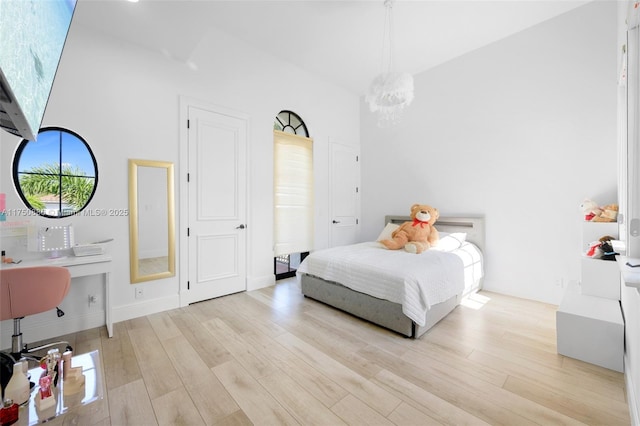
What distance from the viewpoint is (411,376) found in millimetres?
1754

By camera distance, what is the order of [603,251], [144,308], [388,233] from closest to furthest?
[603,251], [144,308], [388,233]

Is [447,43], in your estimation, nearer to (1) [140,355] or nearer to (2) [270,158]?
(2) [270,158]

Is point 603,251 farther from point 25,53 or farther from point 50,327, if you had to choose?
point 50,327

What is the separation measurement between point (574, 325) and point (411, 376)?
1338 mm

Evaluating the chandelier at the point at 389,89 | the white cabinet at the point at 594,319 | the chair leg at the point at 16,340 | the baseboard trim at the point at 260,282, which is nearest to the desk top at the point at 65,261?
the chair leg at the point at 16,340

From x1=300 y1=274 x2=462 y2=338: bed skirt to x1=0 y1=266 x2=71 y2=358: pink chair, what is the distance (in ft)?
7.30

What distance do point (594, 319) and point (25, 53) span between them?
10.9 ft

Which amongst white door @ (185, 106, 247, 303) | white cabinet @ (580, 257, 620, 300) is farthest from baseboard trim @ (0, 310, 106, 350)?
white cabinet @ (580, 257, 620, 300)

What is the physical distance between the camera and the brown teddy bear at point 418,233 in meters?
3.33

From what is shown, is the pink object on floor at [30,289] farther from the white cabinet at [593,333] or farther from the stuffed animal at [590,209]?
the stuffed animal at [590,209]

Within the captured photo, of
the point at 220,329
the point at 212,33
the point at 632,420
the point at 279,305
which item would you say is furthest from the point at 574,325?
the point at 212,33

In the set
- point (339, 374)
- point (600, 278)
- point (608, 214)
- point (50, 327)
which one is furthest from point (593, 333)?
point (50, 327)

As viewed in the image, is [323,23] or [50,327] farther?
[323,23]

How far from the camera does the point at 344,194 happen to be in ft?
16.0
